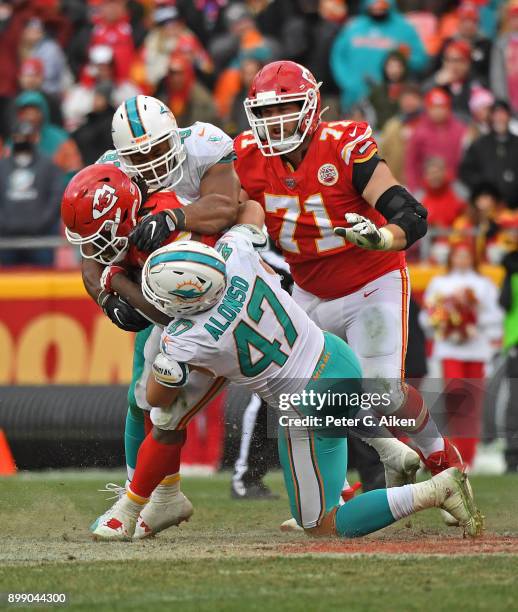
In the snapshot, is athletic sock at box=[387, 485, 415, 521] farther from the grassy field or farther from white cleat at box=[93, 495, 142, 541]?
white cleat at box=[93, 495, 142, 541]

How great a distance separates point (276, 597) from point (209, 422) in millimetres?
6211

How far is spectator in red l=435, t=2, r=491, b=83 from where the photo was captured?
46.4ft

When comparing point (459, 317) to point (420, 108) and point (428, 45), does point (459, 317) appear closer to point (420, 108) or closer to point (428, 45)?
point (420, 108)

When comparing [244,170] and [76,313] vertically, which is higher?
[244,170]

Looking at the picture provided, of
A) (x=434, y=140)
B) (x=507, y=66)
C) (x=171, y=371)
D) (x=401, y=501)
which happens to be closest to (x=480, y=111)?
(x=434, y=140)

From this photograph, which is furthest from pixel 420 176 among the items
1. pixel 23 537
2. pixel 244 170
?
pixel 23 537

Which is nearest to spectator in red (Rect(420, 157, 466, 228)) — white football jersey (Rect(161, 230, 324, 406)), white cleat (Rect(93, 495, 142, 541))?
white football jersey (Rect(161, 230, 324, 406))

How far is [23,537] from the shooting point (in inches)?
267

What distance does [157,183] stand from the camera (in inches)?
268

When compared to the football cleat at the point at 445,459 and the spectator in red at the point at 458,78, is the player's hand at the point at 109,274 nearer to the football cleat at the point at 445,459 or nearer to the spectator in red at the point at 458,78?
the football cleat at the point at 445,459

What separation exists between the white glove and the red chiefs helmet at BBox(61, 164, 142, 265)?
72 cm

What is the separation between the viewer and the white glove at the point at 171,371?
601cm

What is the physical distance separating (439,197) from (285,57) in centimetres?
272

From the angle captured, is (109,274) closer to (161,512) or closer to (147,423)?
(147,423)
